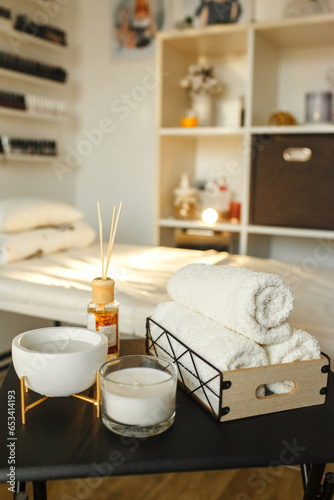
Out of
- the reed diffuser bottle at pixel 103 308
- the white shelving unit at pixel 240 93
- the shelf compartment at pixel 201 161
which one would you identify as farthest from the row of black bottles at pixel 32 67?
the reed diffuser bottle at pixel 103 308

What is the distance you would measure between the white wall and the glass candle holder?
2.20 m

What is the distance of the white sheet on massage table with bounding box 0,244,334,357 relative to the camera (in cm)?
122

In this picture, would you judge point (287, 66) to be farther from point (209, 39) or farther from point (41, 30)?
point (41, 30)

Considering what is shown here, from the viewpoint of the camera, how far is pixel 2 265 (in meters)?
1.66

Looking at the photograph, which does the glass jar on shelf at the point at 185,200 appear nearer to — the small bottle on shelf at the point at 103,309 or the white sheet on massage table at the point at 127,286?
the white sheet on massage table at the point at 127,286

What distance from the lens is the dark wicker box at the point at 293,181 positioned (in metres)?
2.04

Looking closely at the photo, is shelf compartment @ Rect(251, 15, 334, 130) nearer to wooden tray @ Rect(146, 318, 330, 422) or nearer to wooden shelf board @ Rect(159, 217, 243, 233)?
wooden shelf board @ Rect(159, 217, 243, 233)

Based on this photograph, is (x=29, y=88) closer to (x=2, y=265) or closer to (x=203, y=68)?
(x=203, y=68)

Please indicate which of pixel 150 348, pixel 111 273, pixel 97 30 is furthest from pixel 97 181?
pixel 150 348

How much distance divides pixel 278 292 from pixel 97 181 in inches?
96.1

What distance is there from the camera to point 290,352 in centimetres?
76

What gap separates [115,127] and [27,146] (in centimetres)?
59

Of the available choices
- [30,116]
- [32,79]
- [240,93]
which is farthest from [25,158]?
[240,93]

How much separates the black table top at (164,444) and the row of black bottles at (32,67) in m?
2.08
